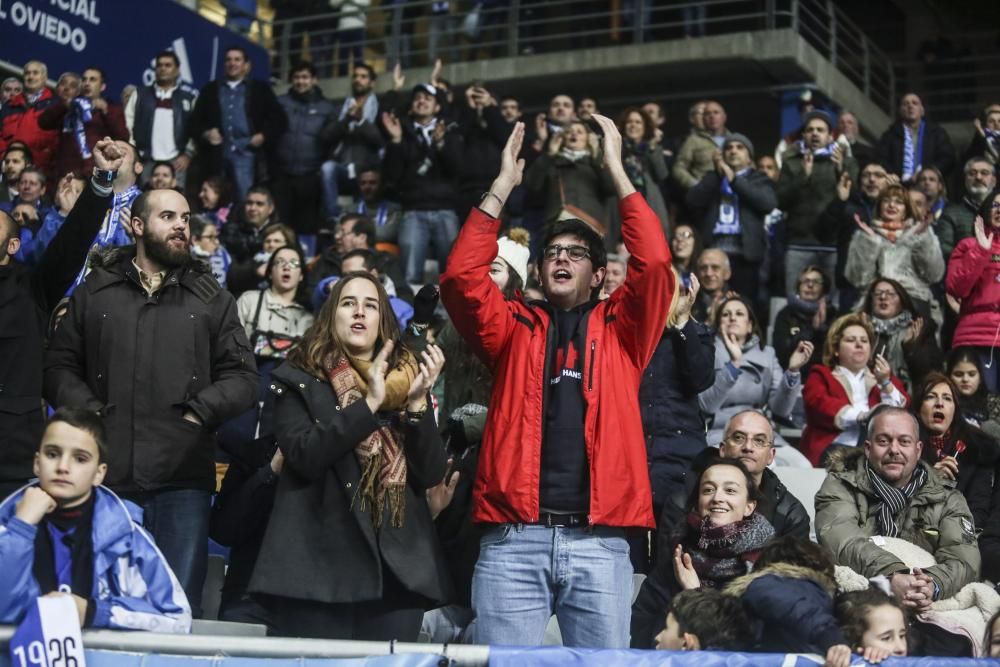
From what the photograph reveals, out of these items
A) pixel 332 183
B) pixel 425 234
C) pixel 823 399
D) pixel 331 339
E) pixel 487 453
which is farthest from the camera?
pixel 332 183

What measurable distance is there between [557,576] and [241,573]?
147cm

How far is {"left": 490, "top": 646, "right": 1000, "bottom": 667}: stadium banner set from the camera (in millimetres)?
3873

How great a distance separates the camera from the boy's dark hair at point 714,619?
4703mm

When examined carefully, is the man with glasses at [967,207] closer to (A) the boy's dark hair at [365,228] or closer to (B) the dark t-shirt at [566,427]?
(A) the boy's dark hair at [365,228]

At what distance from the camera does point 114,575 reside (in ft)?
14.2

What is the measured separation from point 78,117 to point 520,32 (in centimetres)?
850

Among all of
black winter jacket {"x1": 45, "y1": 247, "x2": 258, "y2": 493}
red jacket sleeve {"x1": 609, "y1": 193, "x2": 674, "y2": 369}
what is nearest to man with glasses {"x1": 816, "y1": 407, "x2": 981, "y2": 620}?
red jacket sleeve {"x1": 609, "y1": 193, "x2": 674, "y2": 369}

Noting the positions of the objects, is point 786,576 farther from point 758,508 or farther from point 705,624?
point 758,508

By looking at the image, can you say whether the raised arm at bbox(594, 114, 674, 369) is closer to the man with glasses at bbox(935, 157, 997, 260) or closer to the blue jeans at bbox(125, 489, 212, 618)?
the blue jeans at bbox(125, 489, 212, 618)

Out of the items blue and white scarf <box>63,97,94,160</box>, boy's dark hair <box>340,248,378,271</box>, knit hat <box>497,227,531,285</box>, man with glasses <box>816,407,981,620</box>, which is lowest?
man with glasses <box>816,407,981,620</box>

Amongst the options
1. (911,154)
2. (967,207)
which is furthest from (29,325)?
(911,154)

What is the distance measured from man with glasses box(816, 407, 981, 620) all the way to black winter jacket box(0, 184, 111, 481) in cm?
319

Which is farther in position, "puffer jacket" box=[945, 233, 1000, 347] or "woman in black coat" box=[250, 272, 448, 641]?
"puffer jacket" box=[945, 233, 1000, 347]

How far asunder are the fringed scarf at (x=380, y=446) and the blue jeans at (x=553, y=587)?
46 cm
